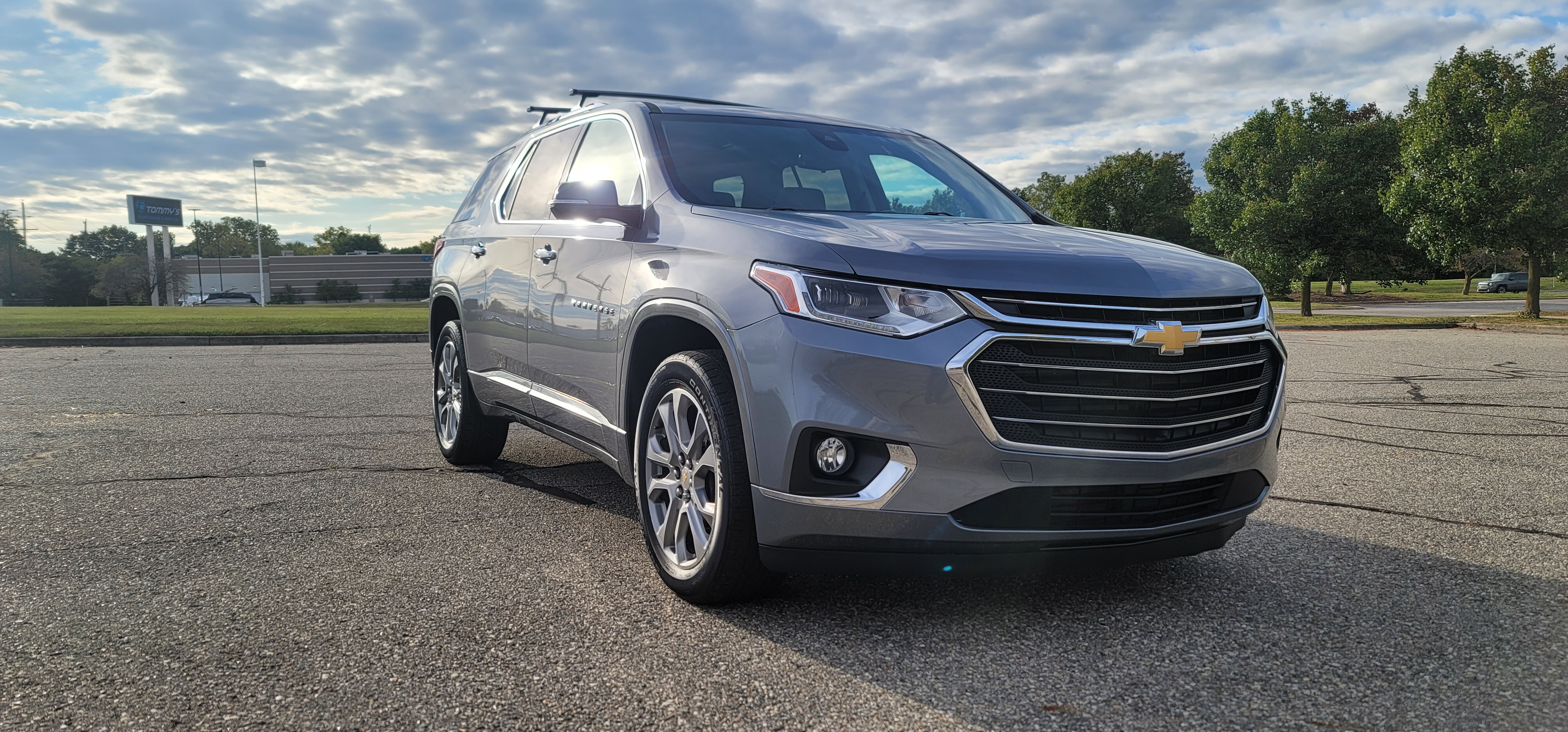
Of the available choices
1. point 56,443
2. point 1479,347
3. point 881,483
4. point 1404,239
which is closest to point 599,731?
point 881,483

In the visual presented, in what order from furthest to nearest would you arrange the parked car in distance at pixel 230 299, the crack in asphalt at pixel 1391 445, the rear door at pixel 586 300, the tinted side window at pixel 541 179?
1. the parked car in distance at pixel 230 299
2. the crack in asphalt at pixel 1391 445
3. the tinted side window at pixel 541 179
4. the rear door at pixel 586 300

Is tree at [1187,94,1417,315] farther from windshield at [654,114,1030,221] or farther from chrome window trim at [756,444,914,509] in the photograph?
chrome window trim at [756,444,914,509]

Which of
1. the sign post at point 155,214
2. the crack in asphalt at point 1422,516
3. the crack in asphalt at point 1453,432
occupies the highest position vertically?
the sign post at point 155,214

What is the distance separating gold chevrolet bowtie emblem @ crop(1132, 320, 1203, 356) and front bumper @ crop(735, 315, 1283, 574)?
313mm

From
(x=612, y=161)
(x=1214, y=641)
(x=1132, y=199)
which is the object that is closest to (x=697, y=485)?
(x=1214, y=641)

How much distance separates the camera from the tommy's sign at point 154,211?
11756 centimetres

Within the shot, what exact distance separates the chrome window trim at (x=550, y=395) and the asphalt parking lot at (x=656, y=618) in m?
0.52

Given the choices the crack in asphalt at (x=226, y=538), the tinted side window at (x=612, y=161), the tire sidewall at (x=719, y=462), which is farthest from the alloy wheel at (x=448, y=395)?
the tire sidewall at (x=719, y=462)

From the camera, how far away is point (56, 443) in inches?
269

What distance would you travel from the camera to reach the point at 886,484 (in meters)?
2.97

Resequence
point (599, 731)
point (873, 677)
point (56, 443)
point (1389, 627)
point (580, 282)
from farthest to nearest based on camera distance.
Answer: point (56, 443)
point (580, 282)
point (1389, 627)
point (873, 677)
point (599, 731)

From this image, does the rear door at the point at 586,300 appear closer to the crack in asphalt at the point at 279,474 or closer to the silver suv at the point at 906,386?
the silver suv at the point at 906,386

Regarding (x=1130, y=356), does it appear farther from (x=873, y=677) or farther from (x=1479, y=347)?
(x=1479, y=347)

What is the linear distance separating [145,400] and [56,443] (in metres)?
2.54
